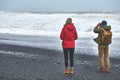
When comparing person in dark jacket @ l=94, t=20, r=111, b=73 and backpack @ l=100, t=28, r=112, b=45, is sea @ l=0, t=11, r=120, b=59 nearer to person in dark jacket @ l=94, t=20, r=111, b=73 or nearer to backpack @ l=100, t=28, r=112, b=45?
person in dark jacket @ l=94, t=20, r=111, b=73

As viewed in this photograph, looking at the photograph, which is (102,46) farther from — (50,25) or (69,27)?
(50,25)

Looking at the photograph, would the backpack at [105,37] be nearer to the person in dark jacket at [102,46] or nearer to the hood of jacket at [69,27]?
the person in dark jacket at [102,46]

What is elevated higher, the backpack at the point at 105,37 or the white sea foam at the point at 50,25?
the backpack at the point at 105,37

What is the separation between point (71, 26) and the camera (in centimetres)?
1185

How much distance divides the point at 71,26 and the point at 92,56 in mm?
5566

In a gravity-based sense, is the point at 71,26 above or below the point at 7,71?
above

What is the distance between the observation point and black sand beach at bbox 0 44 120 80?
11.5 metres

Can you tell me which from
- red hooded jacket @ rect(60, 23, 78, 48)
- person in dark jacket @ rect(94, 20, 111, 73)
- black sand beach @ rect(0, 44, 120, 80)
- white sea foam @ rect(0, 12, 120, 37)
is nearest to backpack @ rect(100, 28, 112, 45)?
person in dark jacket @ rect(94, 20, 111, 73)

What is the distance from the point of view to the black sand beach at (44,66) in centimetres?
1151

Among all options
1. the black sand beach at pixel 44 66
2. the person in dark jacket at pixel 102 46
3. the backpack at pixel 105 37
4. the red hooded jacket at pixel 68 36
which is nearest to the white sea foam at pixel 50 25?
the black sand beach at pixel 44 66

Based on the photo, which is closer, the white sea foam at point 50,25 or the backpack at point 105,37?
the backpack at point 105,37

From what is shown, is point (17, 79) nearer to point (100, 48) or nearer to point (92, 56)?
point (100, 48)

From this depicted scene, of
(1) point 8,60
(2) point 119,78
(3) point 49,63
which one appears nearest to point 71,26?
(2) point 119,78

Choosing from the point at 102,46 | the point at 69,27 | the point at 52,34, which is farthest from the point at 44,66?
the point at 52,34
